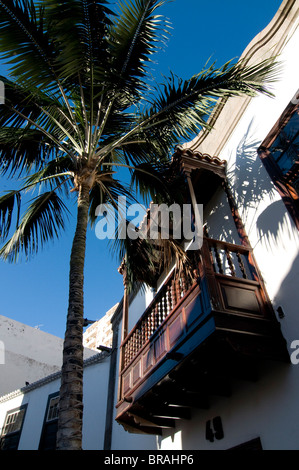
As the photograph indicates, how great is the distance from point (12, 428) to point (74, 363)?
12800 millimetres

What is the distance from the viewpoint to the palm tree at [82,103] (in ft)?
15.5

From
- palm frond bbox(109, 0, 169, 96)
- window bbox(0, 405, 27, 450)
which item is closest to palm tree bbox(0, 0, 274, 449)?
palm frond bbox(109, 0, 169, 96)

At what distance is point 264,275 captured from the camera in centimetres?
509

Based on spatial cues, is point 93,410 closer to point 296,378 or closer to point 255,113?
point 296,378

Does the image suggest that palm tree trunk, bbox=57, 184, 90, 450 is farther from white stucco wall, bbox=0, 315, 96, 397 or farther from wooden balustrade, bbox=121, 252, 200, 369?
white stucco wall, bbox=0, 315, 96, 397

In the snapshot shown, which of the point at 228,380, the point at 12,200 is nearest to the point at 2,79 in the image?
the point at 12,200

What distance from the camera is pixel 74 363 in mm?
3508

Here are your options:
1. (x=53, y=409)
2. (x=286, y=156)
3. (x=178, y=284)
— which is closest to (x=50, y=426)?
(x=53, y=409)

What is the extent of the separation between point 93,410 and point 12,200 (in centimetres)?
723

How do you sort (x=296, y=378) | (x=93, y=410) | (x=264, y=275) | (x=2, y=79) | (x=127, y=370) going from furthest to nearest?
(x=93, y=410) → (x=127, y=370) → (x=2, y=79) → (x=264, y=275) → (x=296, y=378)

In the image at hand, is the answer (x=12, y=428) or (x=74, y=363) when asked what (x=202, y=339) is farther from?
(x=12, y=428)

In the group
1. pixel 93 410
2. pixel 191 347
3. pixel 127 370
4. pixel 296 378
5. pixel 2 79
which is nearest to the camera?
pixel 296 378

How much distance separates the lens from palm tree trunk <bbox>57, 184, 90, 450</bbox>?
3.07 metres
